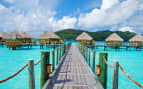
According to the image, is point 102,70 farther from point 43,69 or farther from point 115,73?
point 43,69

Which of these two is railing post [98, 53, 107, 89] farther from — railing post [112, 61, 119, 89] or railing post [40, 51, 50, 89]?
railing post [40, 51, 50, 89]

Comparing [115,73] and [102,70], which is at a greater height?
[115,73]

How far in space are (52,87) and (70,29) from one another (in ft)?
370

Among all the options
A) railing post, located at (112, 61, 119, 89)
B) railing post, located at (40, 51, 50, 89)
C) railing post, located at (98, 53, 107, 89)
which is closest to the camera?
railing post, located at (112, 61, 119, 89)

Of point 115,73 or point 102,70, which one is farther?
point 102,70

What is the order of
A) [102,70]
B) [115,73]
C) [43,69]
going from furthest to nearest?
[102,70] < [43,69] < [115,73]

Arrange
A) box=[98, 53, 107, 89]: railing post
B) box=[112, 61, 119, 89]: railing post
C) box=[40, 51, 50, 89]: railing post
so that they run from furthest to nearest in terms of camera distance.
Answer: box=[98, 53, 107, 89]: railing post, box=[40, 51, 50, 89]: railing post, box=[112, 61, 119, 89]: railing post

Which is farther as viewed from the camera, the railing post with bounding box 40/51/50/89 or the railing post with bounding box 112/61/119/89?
the railing post with bounding box 40/51/50/89

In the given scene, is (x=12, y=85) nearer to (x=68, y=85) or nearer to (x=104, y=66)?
(x=68, y=85)

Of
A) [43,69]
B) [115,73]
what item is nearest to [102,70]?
[115,73]

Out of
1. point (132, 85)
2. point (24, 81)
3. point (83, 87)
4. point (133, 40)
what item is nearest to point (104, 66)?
point (83, 87)

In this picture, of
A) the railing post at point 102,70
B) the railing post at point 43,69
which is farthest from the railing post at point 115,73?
the railing post at point 43,69

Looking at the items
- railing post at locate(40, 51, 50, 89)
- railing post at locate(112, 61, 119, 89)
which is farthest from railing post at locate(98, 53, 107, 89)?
railing post at locate(40, 51, 50, 89)

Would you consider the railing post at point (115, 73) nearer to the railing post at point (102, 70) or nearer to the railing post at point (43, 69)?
the railing post at point (102, 70)
